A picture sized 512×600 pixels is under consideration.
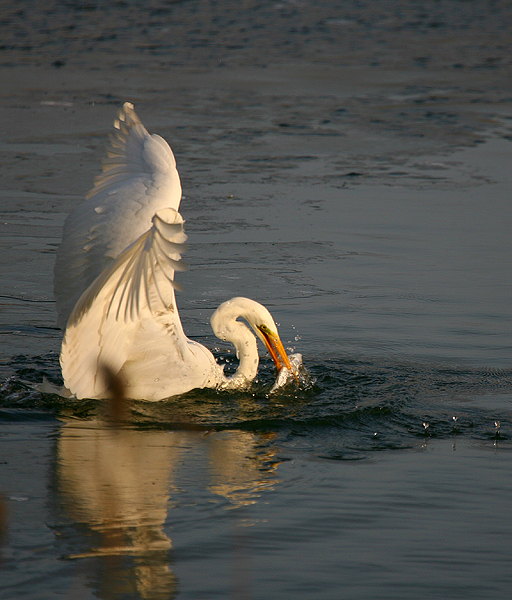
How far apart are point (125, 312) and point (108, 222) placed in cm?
133

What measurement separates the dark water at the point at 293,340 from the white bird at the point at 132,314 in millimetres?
238

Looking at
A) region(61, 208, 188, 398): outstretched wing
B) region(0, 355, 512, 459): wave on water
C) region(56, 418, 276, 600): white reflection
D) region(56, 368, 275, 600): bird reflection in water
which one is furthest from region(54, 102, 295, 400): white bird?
region(56, 418, 276, 600): white reflection

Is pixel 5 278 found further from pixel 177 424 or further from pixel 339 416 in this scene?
pixel 339 416

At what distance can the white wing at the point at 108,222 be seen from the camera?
7145mm

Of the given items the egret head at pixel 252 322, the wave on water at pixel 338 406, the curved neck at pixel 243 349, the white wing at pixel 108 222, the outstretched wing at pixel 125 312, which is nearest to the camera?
the outstretched wing at pixel 125 312

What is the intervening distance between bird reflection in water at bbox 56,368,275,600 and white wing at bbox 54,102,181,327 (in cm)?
97

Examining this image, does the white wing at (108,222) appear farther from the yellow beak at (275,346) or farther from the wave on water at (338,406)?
the yellow beak at (275,346)

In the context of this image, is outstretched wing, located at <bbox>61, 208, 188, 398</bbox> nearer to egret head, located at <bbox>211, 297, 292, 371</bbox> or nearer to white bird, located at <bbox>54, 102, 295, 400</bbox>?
white bird, located at <bbox>54, 102, 295, 400</bbox>

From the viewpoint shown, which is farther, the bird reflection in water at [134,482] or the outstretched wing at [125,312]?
the outstretched wing at [125,312]

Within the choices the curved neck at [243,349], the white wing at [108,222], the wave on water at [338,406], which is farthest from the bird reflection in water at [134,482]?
the curved neck at [243,349]

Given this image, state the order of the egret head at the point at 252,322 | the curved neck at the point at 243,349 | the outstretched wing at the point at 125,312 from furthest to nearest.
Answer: the curved neck at the point at 243,349, the egret head at the point at 252,322, the outstretched wing at the point at 125,312

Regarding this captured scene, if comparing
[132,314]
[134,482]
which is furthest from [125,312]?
[134,482]

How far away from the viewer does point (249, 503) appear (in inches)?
211

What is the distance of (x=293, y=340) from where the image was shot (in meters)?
8.52
